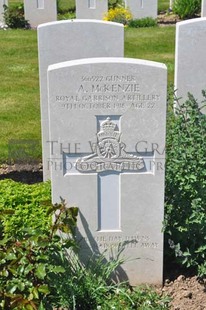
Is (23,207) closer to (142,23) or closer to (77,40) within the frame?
(77,40)

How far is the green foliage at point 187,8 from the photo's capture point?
15.4 m

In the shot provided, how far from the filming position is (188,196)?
13.9 ft

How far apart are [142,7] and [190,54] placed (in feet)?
32.4

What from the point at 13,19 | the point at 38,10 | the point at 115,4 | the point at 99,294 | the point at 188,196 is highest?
the point at 115,4

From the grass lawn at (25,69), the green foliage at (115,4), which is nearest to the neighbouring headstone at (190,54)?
the grass lawn at (25,69)

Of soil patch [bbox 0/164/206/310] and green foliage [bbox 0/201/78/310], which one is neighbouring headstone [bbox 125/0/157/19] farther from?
green foliage [bbox 0/201/78/310]

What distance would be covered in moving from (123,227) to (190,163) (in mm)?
627

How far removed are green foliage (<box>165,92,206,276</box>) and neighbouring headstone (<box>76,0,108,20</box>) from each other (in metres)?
10.8

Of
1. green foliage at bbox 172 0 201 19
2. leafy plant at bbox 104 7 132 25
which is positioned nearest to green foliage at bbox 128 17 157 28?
leafy plant at bbox 104 7 132 25

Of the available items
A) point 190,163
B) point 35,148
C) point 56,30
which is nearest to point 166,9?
point 35,148

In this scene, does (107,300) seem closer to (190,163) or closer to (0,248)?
(0,248)

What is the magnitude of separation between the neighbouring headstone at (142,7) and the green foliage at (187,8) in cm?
86

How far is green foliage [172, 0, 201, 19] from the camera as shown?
1538cm

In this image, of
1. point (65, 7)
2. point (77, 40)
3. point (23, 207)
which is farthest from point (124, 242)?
point (65, 7)
